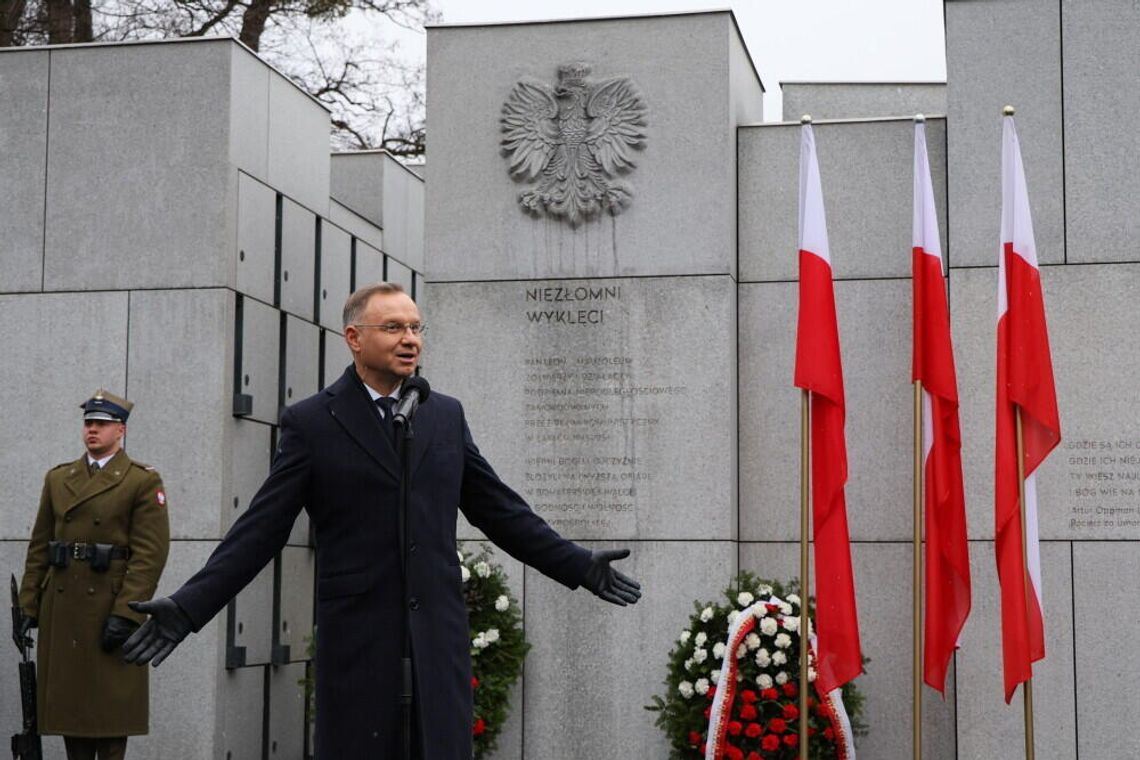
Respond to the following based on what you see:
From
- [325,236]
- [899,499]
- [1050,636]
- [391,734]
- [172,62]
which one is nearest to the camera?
[391,734]

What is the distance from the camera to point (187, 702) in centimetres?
935

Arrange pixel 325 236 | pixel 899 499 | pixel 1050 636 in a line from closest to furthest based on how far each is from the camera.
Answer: pixel 1050 636 < pixel 899 499 < pixel 325 236

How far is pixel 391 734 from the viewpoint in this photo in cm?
426

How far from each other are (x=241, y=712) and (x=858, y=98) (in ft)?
25.6

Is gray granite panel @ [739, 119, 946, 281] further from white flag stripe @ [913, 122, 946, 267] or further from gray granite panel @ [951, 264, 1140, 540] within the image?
white flag stripe @ [913, 122, 946, 267]

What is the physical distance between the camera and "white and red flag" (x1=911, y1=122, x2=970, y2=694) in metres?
7.47

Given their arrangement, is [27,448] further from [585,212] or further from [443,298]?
[585,212]

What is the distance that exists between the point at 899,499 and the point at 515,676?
2.30m

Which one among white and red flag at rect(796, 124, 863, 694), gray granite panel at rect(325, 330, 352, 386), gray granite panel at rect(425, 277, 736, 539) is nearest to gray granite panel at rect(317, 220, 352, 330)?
gray granite panel at rect(325, 330, 352, 386)

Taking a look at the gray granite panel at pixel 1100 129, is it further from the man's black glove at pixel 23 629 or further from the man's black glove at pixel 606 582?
the man's black glove at pixel 23 629

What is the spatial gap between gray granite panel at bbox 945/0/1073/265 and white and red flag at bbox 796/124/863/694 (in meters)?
1.73

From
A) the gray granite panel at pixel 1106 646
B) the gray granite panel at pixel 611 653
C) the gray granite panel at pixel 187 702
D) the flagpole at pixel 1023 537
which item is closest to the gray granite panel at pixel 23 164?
the gray granite panel at pixel 187 702

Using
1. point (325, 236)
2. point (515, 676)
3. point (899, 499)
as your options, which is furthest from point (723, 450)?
point (325, 236)

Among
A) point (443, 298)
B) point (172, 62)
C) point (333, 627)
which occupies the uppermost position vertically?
point (172, 62)
